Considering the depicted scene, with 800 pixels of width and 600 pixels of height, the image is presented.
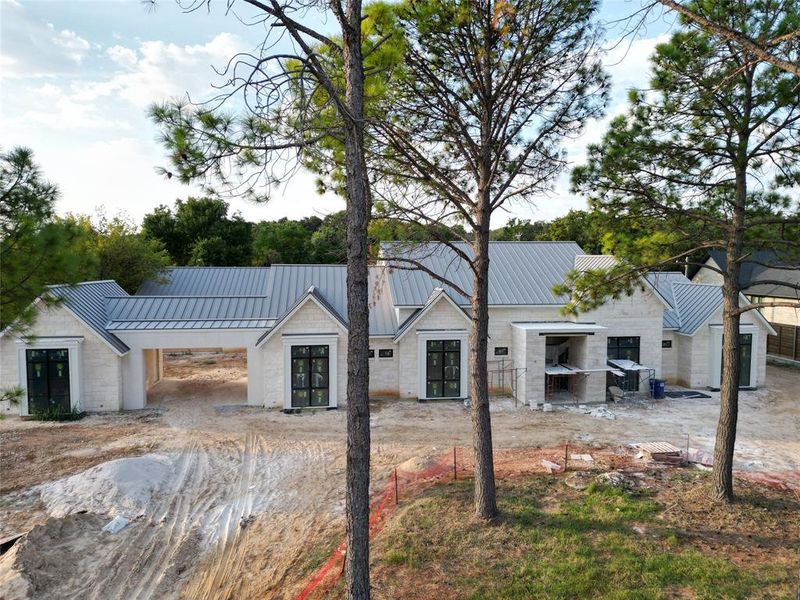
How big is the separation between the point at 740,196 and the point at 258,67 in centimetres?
893

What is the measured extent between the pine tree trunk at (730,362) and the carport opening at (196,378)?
1556cm

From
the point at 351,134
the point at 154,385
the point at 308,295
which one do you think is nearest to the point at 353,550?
the point at 351,134

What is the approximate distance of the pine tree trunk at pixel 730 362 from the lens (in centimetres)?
988

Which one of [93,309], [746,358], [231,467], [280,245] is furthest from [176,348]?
[280,245]

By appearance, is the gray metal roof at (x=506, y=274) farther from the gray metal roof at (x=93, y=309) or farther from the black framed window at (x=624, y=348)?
the gray metal roof at (x=93, y=309)

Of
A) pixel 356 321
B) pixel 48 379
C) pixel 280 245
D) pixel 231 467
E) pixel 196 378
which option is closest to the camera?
pixel 356 321

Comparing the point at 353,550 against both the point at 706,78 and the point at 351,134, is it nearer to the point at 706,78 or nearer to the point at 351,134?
the point at 351,134

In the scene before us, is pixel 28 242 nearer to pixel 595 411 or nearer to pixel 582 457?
pixel 582 457

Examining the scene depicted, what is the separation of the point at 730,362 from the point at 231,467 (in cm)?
1163

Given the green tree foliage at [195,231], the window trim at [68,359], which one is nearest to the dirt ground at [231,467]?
the window trim at [68,359]

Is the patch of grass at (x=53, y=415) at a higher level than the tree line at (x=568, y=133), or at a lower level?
lower

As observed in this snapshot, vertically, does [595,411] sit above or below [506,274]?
below

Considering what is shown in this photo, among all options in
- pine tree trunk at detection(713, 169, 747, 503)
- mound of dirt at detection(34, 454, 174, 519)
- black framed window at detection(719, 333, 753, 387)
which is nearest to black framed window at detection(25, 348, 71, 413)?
mound of dirt at detection(34, 454, 174, 519)

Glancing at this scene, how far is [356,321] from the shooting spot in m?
6.35
